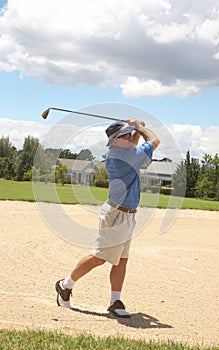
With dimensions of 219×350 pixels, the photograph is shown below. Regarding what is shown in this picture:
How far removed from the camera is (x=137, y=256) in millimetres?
9648

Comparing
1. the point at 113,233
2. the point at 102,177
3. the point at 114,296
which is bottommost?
the point at 114,296

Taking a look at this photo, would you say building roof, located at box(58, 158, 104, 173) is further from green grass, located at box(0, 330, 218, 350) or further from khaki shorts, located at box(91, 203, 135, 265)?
green grass, located at box(0, 330, 218, 350)

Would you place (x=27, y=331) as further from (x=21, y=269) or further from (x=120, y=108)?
(x=21, y=269)

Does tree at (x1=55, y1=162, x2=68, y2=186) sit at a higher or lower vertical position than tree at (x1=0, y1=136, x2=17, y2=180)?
lower

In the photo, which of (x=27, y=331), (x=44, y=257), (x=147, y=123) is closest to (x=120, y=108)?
(x=147, y=123)

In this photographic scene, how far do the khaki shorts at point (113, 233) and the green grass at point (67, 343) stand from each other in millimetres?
1142

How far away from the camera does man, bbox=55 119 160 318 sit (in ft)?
18.1

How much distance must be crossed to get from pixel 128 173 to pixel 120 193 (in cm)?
22

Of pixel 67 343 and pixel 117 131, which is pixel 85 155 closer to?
pixel 117 131

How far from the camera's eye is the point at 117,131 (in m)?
5.66

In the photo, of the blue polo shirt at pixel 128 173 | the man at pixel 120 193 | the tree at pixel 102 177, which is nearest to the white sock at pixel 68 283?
the man at pixel 120 193

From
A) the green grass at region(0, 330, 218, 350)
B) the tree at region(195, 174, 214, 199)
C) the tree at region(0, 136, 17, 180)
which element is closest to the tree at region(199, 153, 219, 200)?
the tree at region(195, 174, 214, 199)

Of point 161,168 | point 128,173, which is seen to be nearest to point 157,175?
point 161,168

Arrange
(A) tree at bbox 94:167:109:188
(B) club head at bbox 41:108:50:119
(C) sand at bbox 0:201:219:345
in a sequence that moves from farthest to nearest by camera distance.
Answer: (A) tree at bbox 94:167:109:188 < (B) club head at bbox 41:108:50:119 < (C) sand at bbox 0:201:219:345
